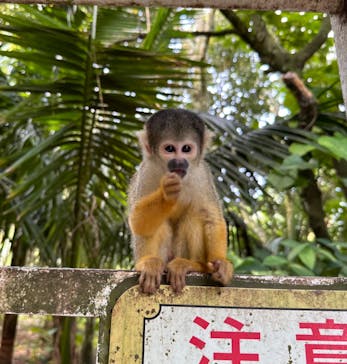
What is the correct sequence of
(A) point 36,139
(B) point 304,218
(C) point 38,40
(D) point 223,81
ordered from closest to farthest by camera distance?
(C) point 38,40, (A) point 36,139, (B) point 304,218, (D) point 223,81

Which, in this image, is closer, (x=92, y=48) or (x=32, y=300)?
(x=32, y=300)

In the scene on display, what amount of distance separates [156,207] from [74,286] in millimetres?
510

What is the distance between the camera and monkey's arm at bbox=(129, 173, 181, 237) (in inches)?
65.6

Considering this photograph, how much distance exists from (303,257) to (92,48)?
170 centimetres

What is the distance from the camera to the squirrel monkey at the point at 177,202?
6.00 ft

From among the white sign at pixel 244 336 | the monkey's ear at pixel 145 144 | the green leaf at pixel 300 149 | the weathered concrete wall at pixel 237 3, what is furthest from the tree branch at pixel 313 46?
the white sign at pixel 244 336

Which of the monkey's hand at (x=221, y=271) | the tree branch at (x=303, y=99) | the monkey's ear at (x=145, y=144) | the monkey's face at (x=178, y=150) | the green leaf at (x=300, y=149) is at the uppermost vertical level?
the tree branch at (x=303, y=99)

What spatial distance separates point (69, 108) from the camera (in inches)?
103

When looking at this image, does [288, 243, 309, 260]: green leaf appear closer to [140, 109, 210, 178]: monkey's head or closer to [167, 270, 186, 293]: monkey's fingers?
[140, 109, 210, 178]: monkey's head

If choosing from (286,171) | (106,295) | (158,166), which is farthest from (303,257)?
(106,295)

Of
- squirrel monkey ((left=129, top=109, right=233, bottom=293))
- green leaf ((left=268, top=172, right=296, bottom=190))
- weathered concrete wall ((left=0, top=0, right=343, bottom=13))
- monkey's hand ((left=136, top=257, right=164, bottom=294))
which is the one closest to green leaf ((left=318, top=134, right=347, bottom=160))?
green leaf ((left=268, top=172, right=296, bottom=190))

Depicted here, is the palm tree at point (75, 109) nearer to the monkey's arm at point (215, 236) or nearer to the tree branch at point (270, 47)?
the monkey's arm at point (215, 236)

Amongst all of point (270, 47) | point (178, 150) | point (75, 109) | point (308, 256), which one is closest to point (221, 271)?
point (178, 150)

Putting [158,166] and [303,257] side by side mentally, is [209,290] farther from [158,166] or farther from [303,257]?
[303,257]
